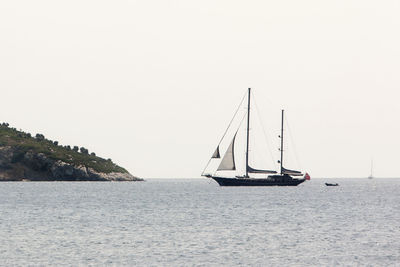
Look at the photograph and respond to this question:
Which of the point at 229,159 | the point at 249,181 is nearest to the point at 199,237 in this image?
the point at 229,159

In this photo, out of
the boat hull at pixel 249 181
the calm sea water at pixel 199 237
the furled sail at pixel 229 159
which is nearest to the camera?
the calm sea water at pixel 199 237

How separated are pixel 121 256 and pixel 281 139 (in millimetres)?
134465

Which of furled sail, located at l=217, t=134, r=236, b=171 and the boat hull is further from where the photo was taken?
the boat hull

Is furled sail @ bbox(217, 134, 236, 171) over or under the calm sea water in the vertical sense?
over

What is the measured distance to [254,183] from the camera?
18350 centimetres

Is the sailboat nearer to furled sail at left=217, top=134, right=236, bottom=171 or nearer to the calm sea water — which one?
furled sail at left=217, top=134, right=236, bottom=171

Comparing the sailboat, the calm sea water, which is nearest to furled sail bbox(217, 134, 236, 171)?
the sailboat

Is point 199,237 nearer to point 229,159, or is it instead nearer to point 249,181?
point 229,159

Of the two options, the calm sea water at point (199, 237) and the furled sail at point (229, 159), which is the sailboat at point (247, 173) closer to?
the furled sail at point (229, 159)

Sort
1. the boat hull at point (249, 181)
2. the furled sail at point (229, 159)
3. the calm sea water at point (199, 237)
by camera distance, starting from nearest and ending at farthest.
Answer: the calm sea water at point (199, 237) → the furled sail at point (229, 159) → the boat hull at point (249, 181)

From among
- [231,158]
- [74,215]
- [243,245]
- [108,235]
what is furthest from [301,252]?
[231,158]

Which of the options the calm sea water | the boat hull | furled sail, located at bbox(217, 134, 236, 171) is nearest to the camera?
the calm sea water

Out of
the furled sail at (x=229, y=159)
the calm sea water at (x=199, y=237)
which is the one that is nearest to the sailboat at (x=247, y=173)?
the furled sail at (x=229, y=159)

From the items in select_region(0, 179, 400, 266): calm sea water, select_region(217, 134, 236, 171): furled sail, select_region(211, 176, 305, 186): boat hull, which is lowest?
select_region(0, 179, 400, 266): calm sea water
